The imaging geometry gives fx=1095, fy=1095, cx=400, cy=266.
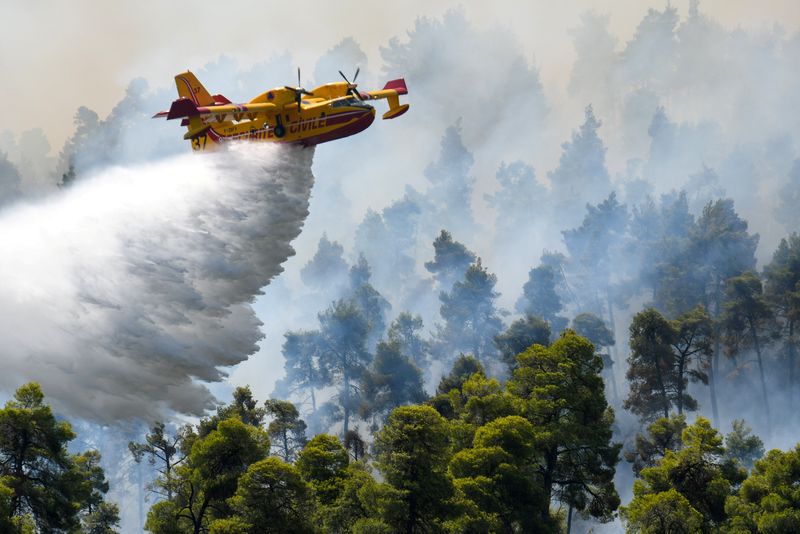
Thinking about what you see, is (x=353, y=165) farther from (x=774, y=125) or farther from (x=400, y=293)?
(x=774, y=125)

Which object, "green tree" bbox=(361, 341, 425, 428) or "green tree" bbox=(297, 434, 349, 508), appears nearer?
"green tree" bbox=(297, 434, 349, 508)

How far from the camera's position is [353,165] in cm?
19350

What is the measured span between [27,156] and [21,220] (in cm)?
14169

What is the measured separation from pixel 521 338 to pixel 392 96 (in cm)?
4571

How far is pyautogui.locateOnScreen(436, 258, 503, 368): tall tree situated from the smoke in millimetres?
71080

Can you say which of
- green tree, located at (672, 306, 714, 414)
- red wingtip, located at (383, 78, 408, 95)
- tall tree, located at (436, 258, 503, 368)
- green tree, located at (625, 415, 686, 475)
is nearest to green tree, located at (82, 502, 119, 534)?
red wingtip, located at (383, 78, 408, 95)

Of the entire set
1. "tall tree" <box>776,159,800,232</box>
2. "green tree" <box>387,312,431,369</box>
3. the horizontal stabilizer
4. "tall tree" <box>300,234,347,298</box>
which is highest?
"tall tree" <box>776,159,800,232</box>

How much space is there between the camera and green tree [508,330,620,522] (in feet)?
177

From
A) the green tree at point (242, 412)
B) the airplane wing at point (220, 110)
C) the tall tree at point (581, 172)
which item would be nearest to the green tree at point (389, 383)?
the green tree at point (242, 412)

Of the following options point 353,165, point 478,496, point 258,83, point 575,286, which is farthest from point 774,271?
point 258,83

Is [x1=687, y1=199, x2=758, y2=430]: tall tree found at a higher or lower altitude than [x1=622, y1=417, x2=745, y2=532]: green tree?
higher

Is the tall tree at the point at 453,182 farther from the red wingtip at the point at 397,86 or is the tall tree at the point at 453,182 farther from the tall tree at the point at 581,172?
the red wingtip at the point at 397,86

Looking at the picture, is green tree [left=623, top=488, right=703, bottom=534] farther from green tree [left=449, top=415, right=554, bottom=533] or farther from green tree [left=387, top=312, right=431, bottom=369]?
green tree [left=387, top=312, right=431, bottom=369]

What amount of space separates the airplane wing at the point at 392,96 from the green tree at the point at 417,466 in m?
16.3
